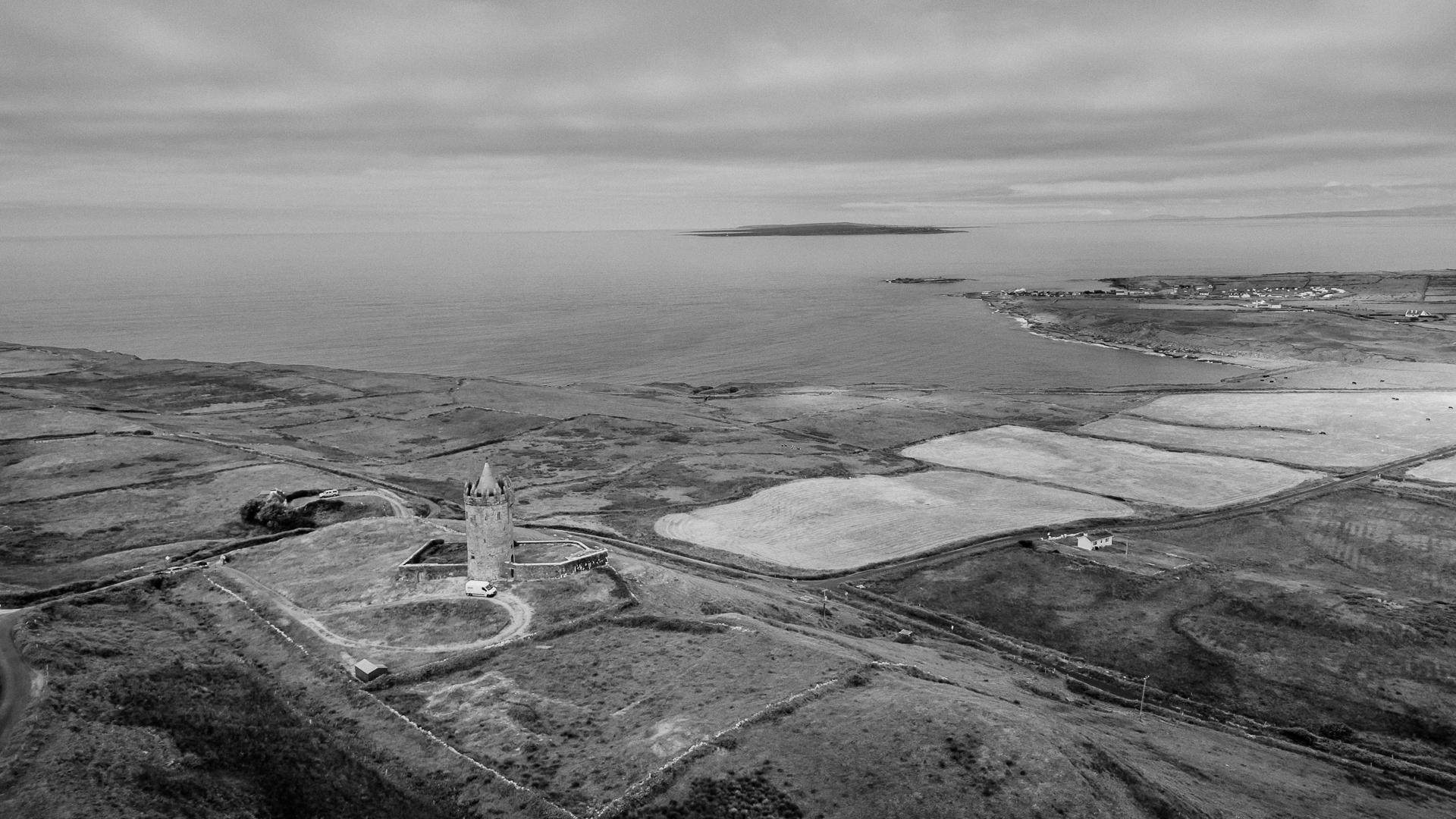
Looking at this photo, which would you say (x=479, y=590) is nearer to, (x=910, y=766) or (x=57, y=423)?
(x=910, y=766)

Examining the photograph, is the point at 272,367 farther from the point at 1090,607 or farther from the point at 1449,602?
the point at 1449,602

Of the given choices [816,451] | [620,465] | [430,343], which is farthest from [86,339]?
[816,451]

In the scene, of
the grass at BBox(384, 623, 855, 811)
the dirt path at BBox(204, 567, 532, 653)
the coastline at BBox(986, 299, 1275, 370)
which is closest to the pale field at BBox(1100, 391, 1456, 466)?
the coastline at BBox(986, 299, 1275, 370)

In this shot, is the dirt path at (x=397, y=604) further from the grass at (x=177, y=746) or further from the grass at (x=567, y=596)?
the grass at (x=177, y=746)

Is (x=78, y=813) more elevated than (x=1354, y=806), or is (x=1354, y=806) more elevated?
(x=78, y=813)

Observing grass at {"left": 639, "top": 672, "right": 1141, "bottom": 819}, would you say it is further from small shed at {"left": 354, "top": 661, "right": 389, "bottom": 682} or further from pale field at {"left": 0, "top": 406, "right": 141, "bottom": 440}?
pale field at {"left": 0, "top": 406, "right": 141, "bottom": 440}

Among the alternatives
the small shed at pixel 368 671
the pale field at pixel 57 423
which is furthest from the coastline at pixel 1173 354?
the pale field at pixel 57 423

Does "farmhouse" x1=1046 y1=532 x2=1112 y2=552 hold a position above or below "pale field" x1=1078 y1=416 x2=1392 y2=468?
below
